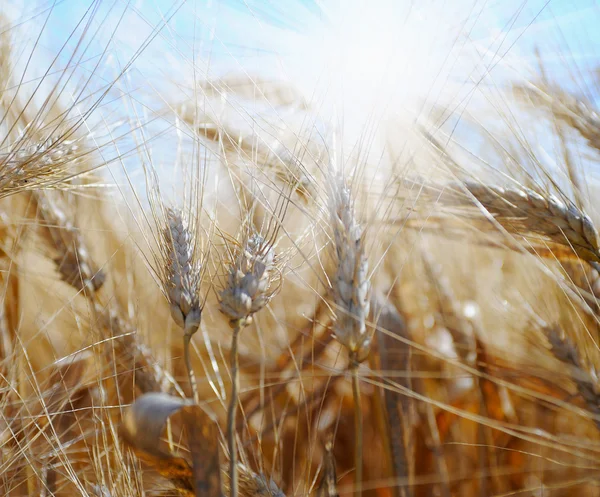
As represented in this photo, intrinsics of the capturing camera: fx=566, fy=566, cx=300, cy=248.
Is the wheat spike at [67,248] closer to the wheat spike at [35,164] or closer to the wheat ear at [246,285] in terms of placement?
the wheat spike at [35,164]

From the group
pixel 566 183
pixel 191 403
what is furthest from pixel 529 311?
pixel 191 403

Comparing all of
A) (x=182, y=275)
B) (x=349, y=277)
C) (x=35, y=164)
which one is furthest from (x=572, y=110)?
(x=35, y=164)

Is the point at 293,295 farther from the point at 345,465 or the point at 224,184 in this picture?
the point at 345,465


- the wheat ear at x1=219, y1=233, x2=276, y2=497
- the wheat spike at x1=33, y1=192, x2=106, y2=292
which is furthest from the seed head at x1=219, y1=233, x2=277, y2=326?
the wheat spike at x1=33, y1=192, x2=106, y2=292

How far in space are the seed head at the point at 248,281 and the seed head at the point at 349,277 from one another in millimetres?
78

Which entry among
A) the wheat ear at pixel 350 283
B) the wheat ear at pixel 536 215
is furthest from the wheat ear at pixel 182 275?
the wheat ear at pixel 536 215

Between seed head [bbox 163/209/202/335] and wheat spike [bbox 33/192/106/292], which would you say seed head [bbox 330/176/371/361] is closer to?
seed head [bbox 163/209/202/335]

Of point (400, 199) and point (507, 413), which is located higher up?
point (400, 199)

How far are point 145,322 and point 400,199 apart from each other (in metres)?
0.54

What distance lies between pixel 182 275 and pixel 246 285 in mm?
80

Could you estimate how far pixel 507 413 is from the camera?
1042mm

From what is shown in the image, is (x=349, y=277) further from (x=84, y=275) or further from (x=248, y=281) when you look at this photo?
(x=84, y=275)

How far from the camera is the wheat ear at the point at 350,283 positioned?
1.69 feet

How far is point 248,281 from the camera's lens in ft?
1.89
